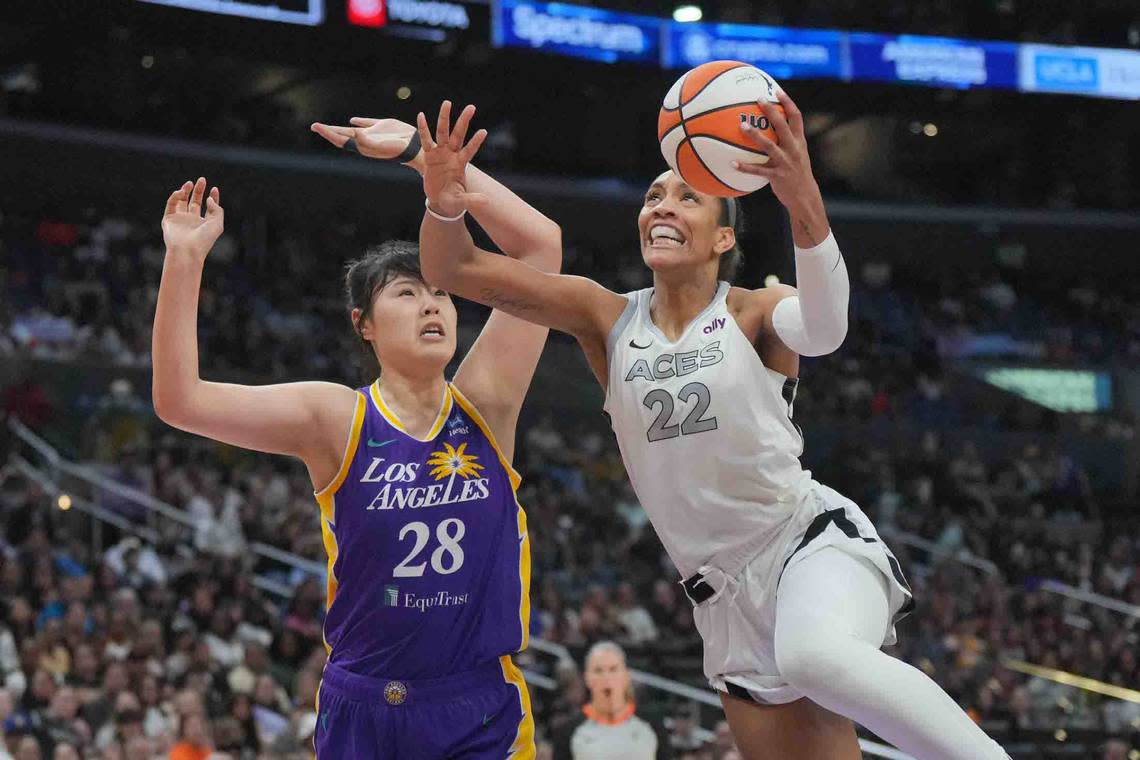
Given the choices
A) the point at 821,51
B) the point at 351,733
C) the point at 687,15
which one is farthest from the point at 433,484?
the point at 821,51

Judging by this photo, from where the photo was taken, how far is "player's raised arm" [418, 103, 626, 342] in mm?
4180

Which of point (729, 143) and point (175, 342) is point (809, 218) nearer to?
point (729, 143)

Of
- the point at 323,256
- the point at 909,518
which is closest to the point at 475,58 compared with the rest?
the point at 323,256

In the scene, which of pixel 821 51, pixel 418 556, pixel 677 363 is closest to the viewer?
pixel 418 556

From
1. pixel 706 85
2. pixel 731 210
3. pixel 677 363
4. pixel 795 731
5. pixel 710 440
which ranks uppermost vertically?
pixel 706 85

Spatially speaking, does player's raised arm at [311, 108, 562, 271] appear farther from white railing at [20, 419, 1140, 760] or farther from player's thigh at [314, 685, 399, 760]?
white railing at [20, 419, 1140, 760]

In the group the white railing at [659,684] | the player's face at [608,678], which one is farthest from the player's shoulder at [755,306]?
the white railing at [659,684]

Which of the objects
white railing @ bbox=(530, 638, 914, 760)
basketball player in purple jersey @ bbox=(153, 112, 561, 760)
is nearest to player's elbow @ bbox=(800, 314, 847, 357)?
basketball player in purple jersey @ bbox=(153, 112, 561, 760)

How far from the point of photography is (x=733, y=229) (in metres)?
4.84

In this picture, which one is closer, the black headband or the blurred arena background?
the black headband

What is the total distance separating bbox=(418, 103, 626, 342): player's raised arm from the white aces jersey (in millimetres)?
219

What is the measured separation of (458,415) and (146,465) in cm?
1247

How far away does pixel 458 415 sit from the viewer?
4.63 metres

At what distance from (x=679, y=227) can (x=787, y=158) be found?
69 cm
